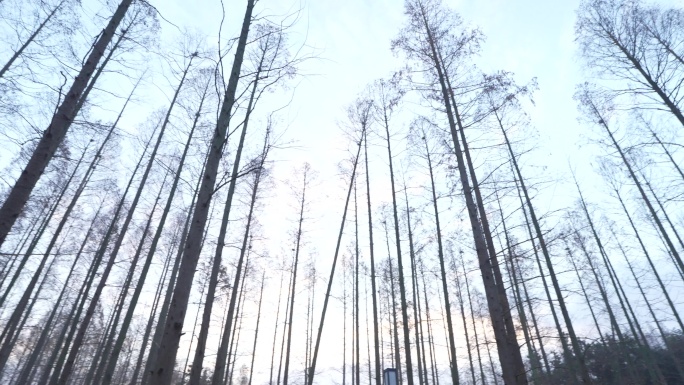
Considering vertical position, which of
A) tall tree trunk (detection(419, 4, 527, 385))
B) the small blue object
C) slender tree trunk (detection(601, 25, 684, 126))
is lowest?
the small blue object

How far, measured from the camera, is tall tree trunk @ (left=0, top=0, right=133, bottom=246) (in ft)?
13.0

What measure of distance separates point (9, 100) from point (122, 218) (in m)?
8.13

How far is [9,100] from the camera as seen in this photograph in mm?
9031

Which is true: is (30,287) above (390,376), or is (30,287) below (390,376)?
above

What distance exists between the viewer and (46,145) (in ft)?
14.7

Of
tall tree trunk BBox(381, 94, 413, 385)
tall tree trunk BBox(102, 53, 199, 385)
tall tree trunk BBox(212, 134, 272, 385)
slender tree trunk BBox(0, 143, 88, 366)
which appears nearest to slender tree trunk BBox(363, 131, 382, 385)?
tall tree trunk BBox(381, 94, 413, 385)

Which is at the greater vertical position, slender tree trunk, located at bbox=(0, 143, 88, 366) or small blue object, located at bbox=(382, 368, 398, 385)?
slender tree trunk, located at bbox=(0, 143, 88, 366)

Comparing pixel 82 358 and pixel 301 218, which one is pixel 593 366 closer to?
pixel 301 218

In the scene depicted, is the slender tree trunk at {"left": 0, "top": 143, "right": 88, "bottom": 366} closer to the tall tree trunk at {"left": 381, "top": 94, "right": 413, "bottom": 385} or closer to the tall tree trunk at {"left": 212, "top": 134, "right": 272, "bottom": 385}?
the tall tree trunk at {"left": 212, "top": 134, "right": 272, "bottom": 385}

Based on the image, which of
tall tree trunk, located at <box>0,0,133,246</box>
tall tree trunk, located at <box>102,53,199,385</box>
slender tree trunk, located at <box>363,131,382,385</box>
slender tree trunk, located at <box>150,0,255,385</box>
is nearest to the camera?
slender tree trunk, located at <box>150,0,255,385</box>

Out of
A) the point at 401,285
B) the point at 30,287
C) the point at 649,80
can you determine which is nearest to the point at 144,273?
the point at 30,287

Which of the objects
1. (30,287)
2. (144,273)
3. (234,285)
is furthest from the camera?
(30,287)

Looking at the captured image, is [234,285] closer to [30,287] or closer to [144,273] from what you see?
[144,273]

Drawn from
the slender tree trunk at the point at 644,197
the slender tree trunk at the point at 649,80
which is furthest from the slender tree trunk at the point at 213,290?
the slender tree trunk at the point at 644,197
